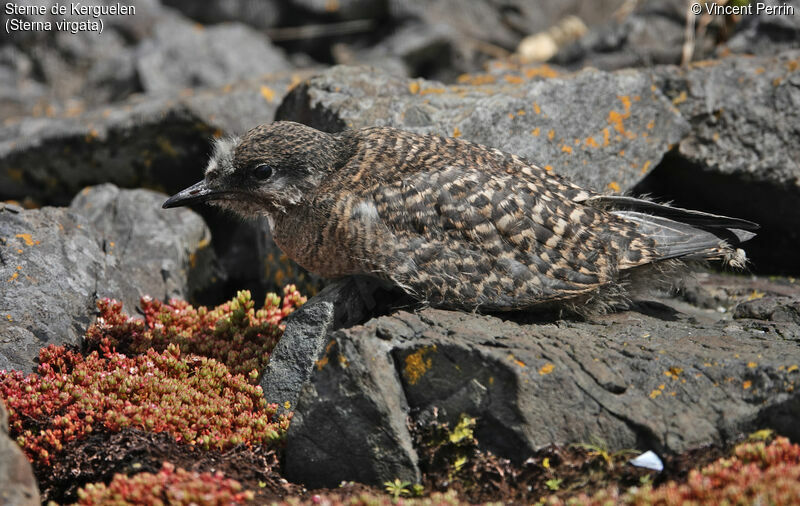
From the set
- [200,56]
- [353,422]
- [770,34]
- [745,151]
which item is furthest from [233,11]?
[353,422]

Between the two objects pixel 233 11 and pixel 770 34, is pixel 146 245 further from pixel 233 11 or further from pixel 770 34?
pixel 233 11

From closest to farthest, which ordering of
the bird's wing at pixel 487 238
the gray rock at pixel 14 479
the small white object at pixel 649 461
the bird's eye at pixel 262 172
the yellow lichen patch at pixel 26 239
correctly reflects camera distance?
1. the gray rock at pixel 14 479
2. the small white object at pixel 649 461
3. the bird's wing at pixel 487 238
4. the bird's eye at pixel 262 172
5. the yellow lichen patch at pixel 26 239

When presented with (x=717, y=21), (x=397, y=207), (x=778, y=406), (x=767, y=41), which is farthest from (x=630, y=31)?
(x=778, y=406)

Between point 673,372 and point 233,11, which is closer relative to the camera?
point 673,372

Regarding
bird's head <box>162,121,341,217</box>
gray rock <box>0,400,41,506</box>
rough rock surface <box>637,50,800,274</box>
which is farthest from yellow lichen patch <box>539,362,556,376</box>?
rough rock surface <box>637,50,800,274</box>

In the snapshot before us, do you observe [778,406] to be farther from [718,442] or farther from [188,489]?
[188,489]

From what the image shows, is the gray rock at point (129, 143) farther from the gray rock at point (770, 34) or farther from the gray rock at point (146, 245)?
the gray rock at point (770, 34)

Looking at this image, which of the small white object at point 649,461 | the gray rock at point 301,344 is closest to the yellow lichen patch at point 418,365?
the gray rock at point 301,344
